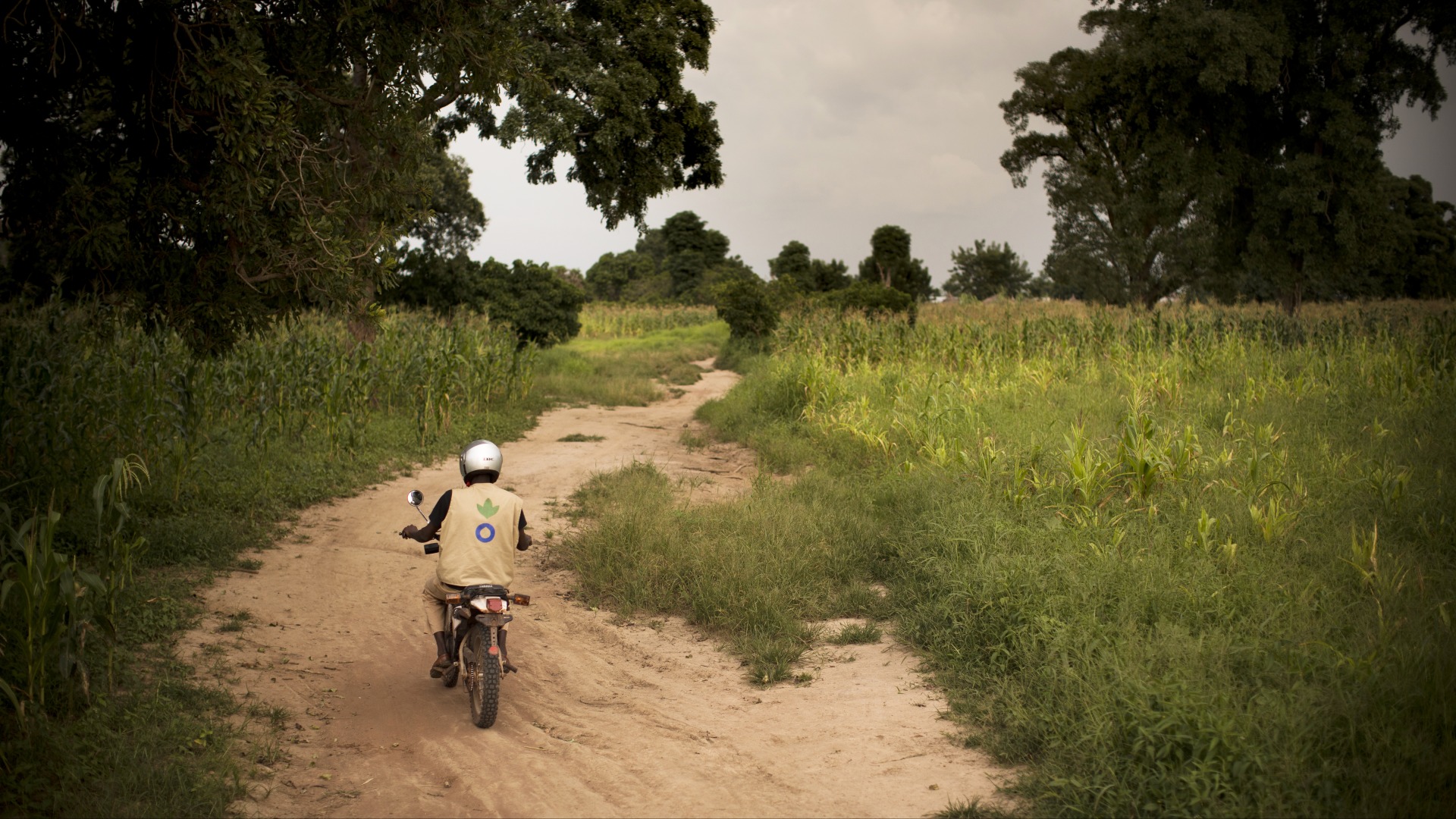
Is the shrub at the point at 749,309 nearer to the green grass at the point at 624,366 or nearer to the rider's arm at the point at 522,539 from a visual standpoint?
the green grass at the point at 624,366

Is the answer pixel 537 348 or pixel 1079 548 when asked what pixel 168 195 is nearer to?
pixel 1079 548

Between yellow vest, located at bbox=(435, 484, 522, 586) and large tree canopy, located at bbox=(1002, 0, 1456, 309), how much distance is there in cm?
2882

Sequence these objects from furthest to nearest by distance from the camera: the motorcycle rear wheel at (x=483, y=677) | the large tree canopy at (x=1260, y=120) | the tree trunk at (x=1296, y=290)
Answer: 1. the tree trunk at (x=1296, y=290)
2. the large tree canopy at (x=1260, y=120)
3. the motorcycle rear wheel at (x=483, y=677)

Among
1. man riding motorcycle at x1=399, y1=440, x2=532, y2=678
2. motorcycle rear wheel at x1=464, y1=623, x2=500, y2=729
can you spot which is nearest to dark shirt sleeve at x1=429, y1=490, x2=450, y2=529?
man riding motorcycle at x1=399, y1=440, x2=532, y2=678

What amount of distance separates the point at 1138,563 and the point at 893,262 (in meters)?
47.4

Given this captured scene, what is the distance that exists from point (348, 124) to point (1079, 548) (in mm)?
6884

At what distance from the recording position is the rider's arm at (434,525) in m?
5.20

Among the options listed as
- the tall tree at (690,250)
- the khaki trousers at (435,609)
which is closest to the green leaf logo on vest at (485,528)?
the khaki trousers at (435,609)

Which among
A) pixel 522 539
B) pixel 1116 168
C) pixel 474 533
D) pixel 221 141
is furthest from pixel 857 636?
pixel 1116 168

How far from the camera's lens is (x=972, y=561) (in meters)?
6.55

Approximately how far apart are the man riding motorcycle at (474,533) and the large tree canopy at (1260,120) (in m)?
28.7

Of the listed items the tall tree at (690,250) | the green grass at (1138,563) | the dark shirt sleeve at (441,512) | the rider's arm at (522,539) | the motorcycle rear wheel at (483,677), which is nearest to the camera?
the green grass at (1138,563)

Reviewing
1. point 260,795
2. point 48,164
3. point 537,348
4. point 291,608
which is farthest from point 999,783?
point 537,348

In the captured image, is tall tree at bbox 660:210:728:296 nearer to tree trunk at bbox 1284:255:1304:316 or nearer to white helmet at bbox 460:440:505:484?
tree trunk at bbox 1284:255:1304:316
